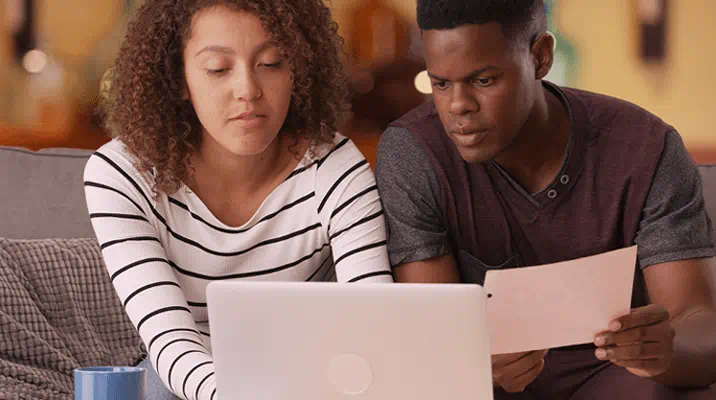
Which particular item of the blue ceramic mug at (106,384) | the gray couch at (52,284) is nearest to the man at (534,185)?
the gray couch at (52,284)

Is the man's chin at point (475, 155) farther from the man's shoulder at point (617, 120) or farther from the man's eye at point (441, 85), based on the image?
the man's shoulder at point (617, 120)

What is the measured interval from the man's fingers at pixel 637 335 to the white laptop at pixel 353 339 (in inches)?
11.2

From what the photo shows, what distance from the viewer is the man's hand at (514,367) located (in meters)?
1.36

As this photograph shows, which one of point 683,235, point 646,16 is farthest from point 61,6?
point 683,235

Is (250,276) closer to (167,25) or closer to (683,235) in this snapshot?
(167,25)

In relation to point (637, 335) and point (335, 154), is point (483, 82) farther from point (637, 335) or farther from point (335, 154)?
point (637, 335)

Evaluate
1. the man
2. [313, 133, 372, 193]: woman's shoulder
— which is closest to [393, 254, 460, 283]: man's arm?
the man

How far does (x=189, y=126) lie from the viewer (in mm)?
1721

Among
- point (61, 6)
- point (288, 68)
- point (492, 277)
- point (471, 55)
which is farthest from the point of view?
point (61, 6)

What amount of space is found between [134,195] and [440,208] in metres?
0.55

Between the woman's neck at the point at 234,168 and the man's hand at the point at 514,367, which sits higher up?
the woman's neck at the point at 234,168

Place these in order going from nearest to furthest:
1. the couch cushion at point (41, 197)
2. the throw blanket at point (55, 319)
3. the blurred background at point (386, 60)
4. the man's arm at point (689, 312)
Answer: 1. the man's arm at point (689, 312)
2. the throw blanket at point (55, 319)
3. the couch cushion at point (41, 197)
4. the blurred background at point (386, 60)

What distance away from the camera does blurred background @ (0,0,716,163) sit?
2.67 metres

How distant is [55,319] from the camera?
1.89 metres
